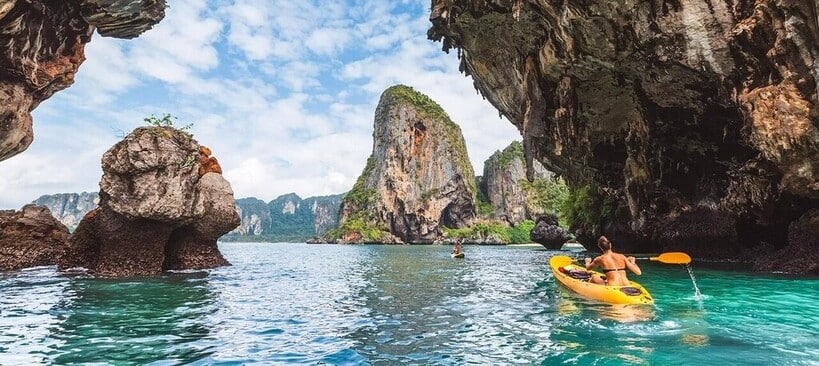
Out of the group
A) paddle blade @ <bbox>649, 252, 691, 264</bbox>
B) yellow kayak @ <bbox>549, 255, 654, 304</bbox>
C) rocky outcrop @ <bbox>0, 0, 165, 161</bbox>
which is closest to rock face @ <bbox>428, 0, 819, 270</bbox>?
paddle blade @ <bbox>649, 252, 691, 264</bbox>

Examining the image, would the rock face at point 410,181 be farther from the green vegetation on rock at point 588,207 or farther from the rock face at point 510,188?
the green vegetation on rock at point 588,207

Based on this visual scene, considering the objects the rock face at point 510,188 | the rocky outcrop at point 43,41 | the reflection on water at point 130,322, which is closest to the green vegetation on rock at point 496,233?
the rock face at point 510,188

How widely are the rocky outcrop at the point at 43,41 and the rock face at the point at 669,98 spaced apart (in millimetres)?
14798

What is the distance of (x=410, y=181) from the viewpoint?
413 feet

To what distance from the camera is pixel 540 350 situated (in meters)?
7.29

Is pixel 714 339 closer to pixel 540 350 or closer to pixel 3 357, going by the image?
pixel 540 350

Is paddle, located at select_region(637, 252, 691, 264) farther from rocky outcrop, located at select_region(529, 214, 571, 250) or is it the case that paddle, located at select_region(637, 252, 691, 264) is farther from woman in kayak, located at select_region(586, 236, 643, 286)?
rocky outcrop, located at select_region(529, 214, 571, 250)

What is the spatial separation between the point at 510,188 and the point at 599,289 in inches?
4703

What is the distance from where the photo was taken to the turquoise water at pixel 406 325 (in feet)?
22.9

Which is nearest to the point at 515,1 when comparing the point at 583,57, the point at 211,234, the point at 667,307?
the point at 583,57

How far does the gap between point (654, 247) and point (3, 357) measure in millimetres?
32584

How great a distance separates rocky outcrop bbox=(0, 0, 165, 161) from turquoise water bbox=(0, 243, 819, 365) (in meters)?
8.74

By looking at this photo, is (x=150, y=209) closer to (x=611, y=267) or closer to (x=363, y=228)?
(x=611, y=267)

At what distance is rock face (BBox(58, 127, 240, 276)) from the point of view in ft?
59.2
